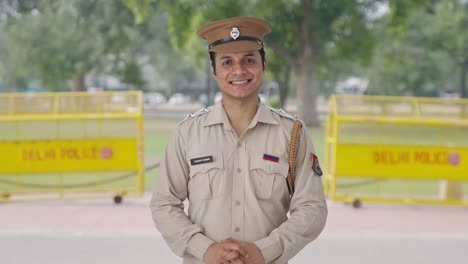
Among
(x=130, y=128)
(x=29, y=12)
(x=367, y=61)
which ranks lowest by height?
(x=130, y=128)

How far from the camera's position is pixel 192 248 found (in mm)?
2314

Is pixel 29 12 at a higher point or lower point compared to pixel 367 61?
higher

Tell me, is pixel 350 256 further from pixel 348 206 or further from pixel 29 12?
pixel 29 12

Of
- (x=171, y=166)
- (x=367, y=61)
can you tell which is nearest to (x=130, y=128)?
(x=367, y=61)

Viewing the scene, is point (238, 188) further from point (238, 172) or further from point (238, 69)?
point (238, 69)

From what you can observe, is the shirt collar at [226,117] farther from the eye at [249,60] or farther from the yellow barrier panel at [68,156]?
the yellow barrier panel at [68,156]

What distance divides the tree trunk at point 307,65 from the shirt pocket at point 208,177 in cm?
2510

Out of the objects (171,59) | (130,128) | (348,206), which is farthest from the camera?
(171,59)

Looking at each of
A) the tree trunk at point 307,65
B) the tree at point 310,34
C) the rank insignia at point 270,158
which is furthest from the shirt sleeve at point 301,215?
the tree trunk at point 307,65

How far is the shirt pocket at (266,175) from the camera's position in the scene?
7.71 ft

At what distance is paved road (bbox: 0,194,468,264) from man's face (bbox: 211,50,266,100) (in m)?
Answer: 4.14

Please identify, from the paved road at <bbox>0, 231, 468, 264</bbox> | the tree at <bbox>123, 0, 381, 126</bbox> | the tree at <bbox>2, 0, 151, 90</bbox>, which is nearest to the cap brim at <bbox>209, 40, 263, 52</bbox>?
the paved road at <bbox>0, 231, 468, 264</bbox>

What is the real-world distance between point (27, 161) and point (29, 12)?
3333 centimetres

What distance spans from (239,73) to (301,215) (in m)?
0.57
